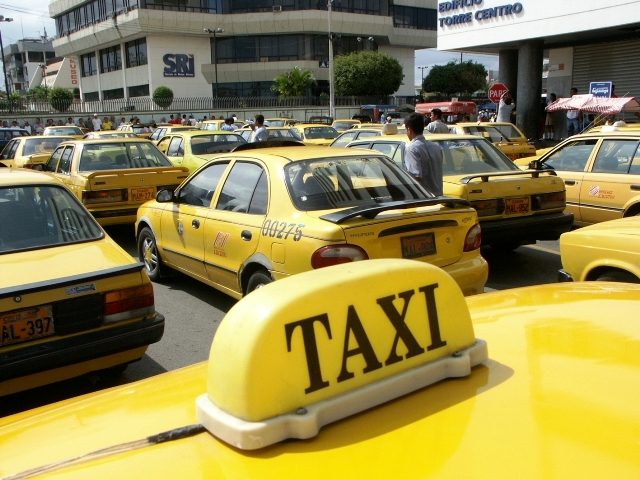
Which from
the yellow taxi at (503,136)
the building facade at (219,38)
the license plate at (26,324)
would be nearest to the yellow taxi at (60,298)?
A: the license plate at (26,324)

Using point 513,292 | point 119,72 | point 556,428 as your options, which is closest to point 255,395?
point 556,428

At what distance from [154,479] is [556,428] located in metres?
0.90

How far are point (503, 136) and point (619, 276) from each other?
10.6 meters

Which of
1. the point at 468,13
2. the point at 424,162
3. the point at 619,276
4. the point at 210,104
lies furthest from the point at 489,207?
the point at 210,104

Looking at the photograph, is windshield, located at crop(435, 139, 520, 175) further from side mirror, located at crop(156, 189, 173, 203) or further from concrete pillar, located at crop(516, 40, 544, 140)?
concrete pillar, located at crop(516, 40, 544, 140)

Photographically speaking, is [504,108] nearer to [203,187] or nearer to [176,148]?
[176,148]

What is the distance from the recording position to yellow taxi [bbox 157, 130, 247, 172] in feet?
40.9

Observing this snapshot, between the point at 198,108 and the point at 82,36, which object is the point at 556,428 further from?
the point at 82,36

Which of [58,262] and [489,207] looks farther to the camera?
[489,207]

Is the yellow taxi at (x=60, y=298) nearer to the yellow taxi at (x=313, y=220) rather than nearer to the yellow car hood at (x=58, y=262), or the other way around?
the yellow car hood at (x=58, y=262)

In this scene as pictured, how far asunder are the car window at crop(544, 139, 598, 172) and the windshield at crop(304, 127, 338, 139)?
1103 centimetres

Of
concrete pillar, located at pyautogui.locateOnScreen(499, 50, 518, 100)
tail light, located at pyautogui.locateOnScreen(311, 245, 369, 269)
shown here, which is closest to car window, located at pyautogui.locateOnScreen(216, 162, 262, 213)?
tail light, located at pyautogui.locateOnScreen(311, 245, 369, 269)

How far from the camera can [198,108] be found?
161ft

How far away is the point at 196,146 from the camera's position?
1277 centimetres
